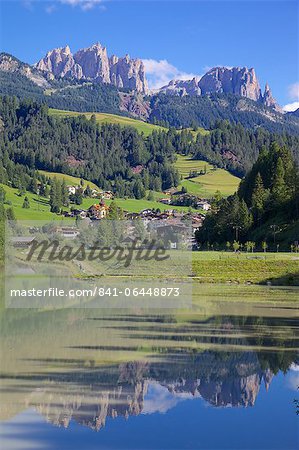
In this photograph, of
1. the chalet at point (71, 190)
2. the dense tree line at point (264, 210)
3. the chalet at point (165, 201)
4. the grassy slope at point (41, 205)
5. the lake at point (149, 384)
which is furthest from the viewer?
the chalet at point (165, 201)

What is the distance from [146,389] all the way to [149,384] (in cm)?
60

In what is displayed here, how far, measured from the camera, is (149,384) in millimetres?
20828

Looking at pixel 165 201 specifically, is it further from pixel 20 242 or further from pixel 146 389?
pixel 146 389

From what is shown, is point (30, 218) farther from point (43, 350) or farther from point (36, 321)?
point (43, 350)

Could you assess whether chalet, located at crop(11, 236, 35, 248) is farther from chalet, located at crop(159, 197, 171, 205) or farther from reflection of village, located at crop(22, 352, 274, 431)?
chalet, located at crop(159, 197, 171, 205)

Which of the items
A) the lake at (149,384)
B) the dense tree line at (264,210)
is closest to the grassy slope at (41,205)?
the dense tree line at (264,210)

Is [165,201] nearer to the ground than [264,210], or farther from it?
nearer to the ground

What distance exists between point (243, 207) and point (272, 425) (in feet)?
258

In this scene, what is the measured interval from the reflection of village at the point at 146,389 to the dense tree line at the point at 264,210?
6104 cm

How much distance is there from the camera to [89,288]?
59875mm

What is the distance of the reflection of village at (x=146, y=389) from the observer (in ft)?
58.6

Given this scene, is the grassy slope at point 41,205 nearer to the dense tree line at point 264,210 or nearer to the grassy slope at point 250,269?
the dense tree line at point 264,210

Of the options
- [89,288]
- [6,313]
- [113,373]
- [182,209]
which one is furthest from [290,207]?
[182,209]

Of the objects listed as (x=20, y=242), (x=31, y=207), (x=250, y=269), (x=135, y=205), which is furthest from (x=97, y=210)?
(x=250, y=269)
